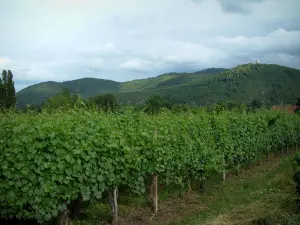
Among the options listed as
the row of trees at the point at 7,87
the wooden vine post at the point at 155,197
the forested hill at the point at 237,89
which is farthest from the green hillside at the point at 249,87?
the wooden vine post at the point at 155,197

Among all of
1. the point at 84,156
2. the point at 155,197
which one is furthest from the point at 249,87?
the point at 84,156

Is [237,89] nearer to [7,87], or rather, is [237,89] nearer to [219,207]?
Result: [7,87]

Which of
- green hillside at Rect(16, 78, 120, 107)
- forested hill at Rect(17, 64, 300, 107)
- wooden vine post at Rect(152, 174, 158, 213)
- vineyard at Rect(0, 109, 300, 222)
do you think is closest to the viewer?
vineyard at Rect(0, 109, 300, 222)

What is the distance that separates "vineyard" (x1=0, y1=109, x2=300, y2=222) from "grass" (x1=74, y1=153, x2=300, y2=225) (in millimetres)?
612

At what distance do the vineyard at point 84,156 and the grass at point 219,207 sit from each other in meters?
0.61

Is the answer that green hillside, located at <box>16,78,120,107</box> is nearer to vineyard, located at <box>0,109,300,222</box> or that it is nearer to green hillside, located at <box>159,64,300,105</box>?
green hillside, located at <box>159,64,300,105</box>

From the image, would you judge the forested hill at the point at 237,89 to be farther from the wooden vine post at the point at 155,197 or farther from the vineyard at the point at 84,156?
the wooden vine post at the point at 155,197

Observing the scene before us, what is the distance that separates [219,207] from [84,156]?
4.66m

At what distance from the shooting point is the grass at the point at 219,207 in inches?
302

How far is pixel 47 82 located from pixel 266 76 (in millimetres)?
88006

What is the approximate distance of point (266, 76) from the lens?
106m

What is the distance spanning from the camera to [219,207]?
370 inches

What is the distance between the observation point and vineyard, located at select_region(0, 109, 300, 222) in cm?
603

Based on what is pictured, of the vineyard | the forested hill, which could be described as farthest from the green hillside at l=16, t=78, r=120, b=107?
the vineyard
